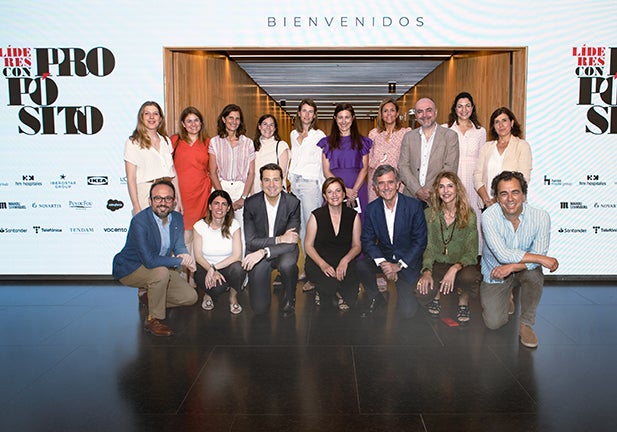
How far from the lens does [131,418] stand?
2.39 metres

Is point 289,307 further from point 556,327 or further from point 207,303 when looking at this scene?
point 556,327

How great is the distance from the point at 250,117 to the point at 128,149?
6.98 meters

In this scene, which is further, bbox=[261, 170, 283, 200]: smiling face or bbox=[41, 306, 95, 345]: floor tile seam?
bbox=[261, 170, 283, 200]: smiling face

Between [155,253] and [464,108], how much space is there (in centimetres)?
268

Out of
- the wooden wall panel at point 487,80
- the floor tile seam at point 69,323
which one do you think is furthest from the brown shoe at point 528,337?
the floor tile seam at point 69,323

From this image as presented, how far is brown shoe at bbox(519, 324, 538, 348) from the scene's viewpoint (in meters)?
3.28

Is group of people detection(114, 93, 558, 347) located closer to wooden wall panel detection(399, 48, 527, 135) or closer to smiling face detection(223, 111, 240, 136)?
smiling face detection(223, 111, 240, 136)

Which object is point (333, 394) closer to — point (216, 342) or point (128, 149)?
point (216, 342)

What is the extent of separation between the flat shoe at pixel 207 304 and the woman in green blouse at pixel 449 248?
5.17 ft

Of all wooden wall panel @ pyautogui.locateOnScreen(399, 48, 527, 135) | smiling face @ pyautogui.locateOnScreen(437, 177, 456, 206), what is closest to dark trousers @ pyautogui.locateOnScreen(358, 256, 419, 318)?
smiling face @ pyautogui.locateOnScreen(437, 177, 456, 206)

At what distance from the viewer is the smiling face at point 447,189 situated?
3.78 meters

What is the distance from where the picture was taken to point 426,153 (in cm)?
436

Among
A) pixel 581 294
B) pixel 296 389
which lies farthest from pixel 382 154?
pixel 296 389

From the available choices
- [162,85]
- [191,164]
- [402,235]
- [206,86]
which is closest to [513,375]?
[402,235]
